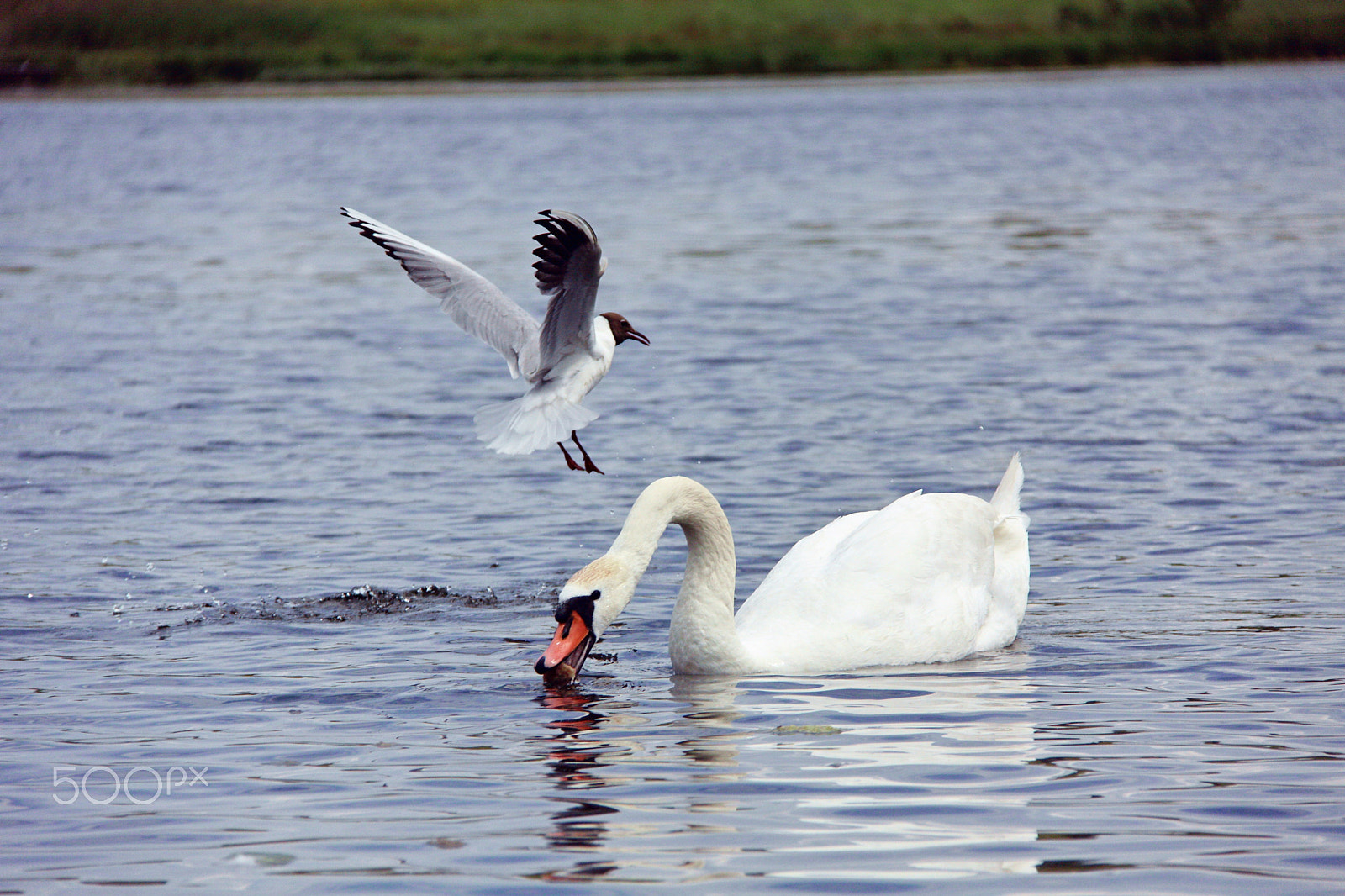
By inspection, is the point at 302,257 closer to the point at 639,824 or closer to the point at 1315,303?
the point at 1315,303

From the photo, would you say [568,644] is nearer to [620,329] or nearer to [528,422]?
[528,422]

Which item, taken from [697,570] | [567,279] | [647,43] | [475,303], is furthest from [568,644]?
[647,43]

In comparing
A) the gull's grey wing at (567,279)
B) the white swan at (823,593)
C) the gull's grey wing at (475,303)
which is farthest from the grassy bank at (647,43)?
the white swan at (823,593)

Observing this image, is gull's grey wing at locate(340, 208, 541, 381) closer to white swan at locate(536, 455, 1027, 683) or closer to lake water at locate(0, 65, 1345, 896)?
lake water at locate(0, 65, 1345, 896)

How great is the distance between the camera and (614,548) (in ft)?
24.2

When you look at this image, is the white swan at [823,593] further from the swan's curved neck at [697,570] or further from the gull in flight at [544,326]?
the gull in flight at [544,326]

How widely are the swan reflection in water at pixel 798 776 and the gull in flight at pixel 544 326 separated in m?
1.94

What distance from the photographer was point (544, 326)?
9.39 m

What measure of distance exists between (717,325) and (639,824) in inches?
551

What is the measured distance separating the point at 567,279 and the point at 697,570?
1.83 m

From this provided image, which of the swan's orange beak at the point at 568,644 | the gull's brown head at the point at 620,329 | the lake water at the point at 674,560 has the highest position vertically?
the gull's brown head at the point at 620,329

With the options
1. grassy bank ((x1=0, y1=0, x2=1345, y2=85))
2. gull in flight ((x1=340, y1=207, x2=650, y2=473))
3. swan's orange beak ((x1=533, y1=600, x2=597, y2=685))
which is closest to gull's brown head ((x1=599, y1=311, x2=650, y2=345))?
gull in flight ((x1=340, y1=207, x2=650, y2=473))

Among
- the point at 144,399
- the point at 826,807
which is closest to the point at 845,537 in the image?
the point at 826,807

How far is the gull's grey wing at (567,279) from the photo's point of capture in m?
8.14
